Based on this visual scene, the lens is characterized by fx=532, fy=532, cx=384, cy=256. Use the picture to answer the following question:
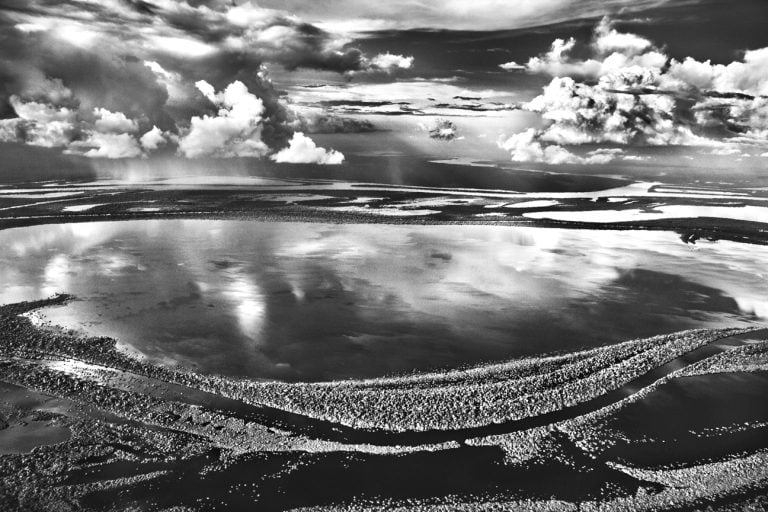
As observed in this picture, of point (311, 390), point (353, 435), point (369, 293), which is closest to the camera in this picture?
point (353, 435)

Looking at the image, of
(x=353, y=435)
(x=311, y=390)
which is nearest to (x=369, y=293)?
(x=311, y=390)

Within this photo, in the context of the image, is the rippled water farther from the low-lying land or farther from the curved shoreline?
the low-lying land

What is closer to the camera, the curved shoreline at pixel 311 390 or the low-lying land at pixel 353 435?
the low-lying land at pixel 353 435

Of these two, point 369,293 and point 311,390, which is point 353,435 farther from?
point 369,293

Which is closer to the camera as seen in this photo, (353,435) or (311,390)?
(353,435)

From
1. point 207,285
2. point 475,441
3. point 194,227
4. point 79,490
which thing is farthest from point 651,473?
point 194,227

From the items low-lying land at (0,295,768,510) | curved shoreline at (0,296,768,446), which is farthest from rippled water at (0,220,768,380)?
low-lying land at (0,295,768,510)

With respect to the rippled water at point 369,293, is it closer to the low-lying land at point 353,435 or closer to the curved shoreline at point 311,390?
the curved shoreline at point 311,390

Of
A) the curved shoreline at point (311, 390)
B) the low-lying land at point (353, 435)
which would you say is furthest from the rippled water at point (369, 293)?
the low-lying land at point (353, 435)

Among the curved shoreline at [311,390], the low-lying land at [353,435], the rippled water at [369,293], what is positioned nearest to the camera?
the low-lying land at [353,435]

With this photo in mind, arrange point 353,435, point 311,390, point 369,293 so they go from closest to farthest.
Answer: point 353,435, point 311,390, point 369,293
